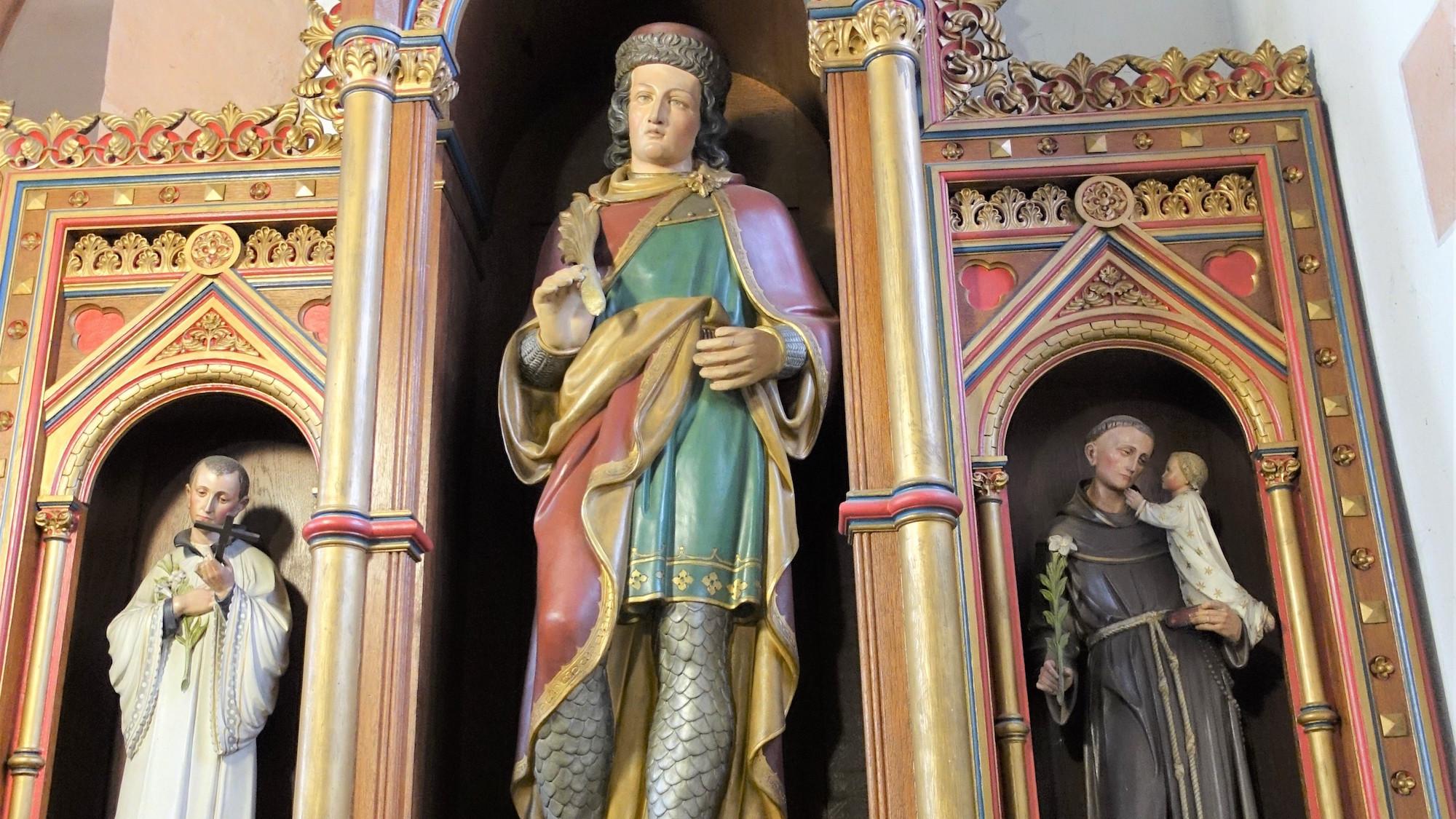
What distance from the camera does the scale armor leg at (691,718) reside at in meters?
3.89

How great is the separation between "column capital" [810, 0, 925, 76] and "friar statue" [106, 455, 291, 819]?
1.94m

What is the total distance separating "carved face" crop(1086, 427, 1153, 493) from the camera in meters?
4.48

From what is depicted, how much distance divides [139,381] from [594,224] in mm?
1319

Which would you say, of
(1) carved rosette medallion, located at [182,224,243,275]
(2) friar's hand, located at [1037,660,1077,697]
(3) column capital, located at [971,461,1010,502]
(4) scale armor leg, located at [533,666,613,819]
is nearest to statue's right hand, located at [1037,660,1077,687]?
(2) friar's hand, located at [1037,660,1077,697]

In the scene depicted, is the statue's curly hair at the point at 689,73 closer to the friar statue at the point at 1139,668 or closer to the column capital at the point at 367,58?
the column capital at the point at 367,58

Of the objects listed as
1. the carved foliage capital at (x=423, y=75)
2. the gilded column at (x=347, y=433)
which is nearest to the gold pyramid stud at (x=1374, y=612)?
the gilded column at (x=347, y=433)

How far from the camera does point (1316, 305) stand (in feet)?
14.9

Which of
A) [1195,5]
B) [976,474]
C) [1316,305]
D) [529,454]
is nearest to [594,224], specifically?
[529,454]

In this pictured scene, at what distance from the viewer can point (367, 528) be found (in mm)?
4047

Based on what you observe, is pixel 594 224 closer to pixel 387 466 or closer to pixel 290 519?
A: pixel 387 466

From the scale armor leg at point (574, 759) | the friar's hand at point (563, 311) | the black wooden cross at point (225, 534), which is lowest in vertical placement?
the scale armor leg at point (574, 759)

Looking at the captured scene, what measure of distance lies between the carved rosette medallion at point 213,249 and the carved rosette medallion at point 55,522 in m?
0.75

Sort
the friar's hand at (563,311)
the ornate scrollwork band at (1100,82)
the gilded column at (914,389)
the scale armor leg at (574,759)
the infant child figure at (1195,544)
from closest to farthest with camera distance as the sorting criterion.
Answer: the gilded column at (914,389)
the scale armor leg at (574,759)
the infant child figure at (1195,544)
the friar's hand at (563,311)
the ornate scrollwork band at (1100,82)

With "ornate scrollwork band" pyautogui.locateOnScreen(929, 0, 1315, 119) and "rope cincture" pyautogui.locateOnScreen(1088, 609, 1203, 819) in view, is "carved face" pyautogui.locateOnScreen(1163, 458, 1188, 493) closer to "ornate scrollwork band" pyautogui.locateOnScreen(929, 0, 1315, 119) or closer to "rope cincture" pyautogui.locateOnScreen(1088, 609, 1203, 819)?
"rope cincture" pyautogui.locateOnScreen(1088, 609, 1203, 819)
